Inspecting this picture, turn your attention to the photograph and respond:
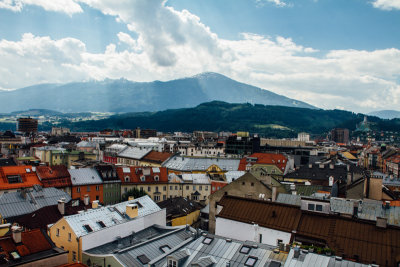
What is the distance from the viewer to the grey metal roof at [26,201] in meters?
47.3

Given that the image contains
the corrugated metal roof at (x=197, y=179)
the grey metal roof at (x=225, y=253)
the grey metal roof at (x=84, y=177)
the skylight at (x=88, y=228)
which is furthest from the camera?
the corrugated metal roof at (x=197, y=179)

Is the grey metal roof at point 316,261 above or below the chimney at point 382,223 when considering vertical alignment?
below

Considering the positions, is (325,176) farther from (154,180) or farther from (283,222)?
(283,222)

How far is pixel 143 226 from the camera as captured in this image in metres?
40.8

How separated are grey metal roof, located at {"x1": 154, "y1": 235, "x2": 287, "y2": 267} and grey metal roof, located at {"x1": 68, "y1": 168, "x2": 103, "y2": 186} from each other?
4731cm

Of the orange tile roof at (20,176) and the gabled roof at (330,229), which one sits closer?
the gabled roof at (330,229)

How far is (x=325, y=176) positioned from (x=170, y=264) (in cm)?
6140

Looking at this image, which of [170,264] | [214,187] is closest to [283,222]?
[170,264]

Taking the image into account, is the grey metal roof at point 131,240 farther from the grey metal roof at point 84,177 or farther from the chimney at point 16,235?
the grey metal roof at point 84,177

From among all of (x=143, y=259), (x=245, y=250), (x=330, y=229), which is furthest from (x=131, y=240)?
(x=330, y=229)

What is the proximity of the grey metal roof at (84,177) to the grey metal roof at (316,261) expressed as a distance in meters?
56.7

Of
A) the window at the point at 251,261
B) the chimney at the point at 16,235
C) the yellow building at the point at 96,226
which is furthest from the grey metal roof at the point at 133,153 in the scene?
the window at the point at 251,261

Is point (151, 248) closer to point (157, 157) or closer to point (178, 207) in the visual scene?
point (178, 207)

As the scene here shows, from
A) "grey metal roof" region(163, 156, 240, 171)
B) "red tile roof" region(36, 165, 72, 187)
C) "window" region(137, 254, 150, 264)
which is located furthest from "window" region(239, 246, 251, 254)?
"grey metal roof" region(163, 156, 240, 171)
